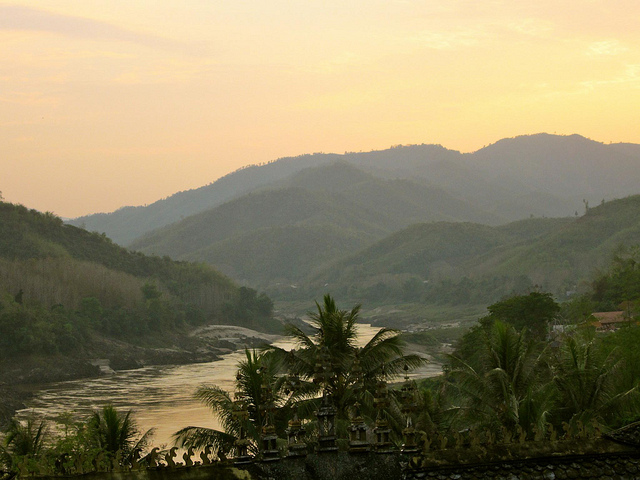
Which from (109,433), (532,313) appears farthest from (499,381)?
(532,313)

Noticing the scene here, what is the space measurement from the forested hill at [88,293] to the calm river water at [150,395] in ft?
47.0

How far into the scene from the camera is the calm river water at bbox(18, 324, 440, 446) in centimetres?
6322

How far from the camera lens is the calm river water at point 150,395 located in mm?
63219

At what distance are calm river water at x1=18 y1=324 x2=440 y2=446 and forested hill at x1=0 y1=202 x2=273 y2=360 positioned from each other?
47.0 feet

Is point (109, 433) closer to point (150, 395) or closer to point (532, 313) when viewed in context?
point (532, 313)

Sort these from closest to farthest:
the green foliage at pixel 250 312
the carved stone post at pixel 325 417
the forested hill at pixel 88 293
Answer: the carved stone post at pixel 325 417 < the forested hill at pixel 88 293 < the green foliage at pixel 250 312

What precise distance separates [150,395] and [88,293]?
6155cm

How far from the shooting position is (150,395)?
7888 centimetres

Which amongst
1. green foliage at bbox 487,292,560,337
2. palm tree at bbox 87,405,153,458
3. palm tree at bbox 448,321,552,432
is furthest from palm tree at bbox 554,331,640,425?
green foliage at bbox 487,292,560,337

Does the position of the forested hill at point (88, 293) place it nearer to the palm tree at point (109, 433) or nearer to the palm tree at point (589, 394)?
the palm tree at point (109, 433)

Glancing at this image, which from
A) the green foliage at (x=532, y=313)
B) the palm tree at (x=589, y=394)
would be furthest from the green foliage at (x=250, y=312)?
the palm tree at (x=589, y=394)

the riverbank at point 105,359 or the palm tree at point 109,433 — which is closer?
the palm tree at point 109,433

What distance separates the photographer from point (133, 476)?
43.2 ft

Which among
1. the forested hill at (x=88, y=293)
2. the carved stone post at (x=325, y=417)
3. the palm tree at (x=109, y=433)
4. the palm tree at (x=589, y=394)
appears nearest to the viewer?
the carved stone post at (x=325, y=417)
